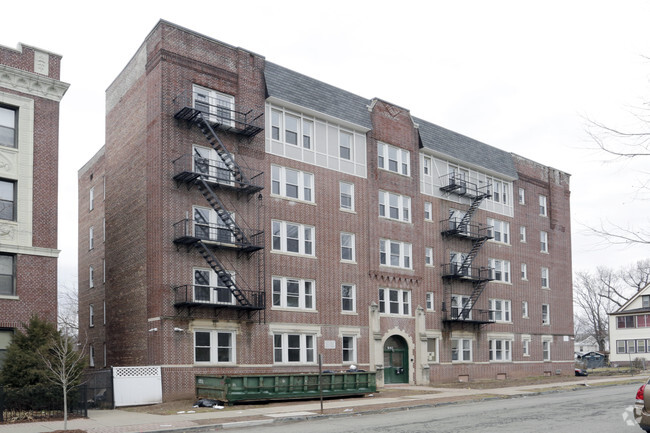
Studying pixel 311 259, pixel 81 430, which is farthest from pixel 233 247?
pixel 81 430

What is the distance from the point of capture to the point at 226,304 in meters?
31.5

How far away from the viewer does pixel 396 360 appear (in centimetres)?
→ 4075

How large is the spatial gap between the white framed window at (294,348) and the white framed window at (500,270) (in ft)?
59.3

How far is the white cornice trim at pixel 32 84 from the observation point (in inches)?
1091

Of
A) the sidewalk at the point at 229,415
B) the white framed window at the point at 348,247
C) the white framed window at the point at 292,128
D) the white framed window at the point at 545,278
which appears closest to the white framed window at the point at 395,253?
the white framed window at the point at 348,247

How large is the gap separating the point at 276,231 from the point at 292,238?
1.09 meters

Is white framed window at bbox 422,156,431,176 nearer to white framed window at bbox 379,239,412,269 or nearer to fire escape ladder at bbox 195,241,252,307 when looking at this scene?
white framed window at bbox 379,239,412,269

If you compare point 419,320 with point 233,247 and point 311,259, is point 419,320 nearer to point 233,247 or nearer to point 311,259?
point 311,259

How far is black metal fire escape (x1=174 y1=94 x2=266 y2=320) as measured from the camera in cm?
3153

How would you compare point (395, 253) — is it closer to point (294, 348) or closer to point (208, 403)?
point (294, 348)

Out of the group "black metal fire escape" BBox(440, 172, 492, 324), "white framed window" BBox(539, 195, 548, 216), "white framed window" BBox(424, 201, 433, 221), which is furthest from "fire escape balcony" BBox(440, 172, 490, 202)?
"white framed window" BBox(539, 195, 548, 216)

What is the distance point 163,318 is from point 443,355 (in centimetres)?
2018

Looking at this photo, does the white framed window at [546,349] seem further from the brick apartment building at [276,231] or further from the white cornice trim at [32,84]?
the white cornice trim at [32,84]

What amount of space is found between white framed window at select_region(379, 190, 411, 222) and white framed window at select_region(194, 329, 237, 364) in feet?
42.5
